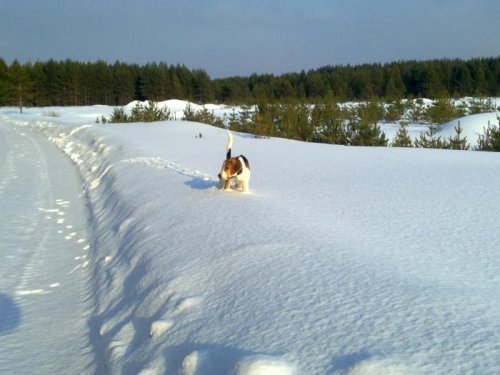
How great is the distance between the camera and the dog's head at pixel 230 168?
19.1 feet

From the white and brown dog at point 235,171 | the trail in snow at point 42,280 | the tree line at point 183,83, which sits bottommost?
the trail in snow at point 42,280

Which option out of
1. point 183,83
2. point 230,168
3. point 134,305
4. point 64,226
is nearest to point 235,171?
point 230,168

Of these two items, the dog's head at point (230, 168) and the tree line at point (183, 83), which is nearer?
the dog's head at point (230, 168)

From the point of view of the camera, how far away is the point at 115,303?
12.0 feet

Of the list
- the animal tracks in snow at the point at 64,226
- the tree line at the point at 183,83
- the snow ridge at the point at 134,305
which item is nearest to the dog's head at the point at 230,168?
the snow ridge at the point at 134,305

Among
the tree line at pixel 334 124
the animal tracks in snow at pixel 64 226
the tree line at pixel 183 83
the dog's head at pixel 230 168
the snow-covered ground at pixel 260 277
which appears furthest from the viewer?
the tree line at pixel 183 83

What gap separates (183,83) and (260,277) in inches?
2675

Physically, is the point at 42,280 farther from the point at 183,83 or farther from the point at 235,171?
the point at 183,83

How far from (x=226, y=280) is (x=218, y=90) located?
6978cm

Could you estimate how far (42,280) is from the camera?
14.1 ft

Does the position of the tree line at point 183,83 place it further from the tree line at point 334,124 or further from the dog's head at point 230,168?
the dog's head at point 230,168

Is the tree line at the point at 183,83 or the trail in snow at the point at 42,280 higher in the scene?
the tree line at the point at 183,83

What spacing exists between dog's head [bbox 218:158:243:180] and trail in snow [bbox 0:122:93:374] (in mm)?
1952

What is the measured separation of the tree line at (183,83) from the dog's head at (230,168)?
165ft
